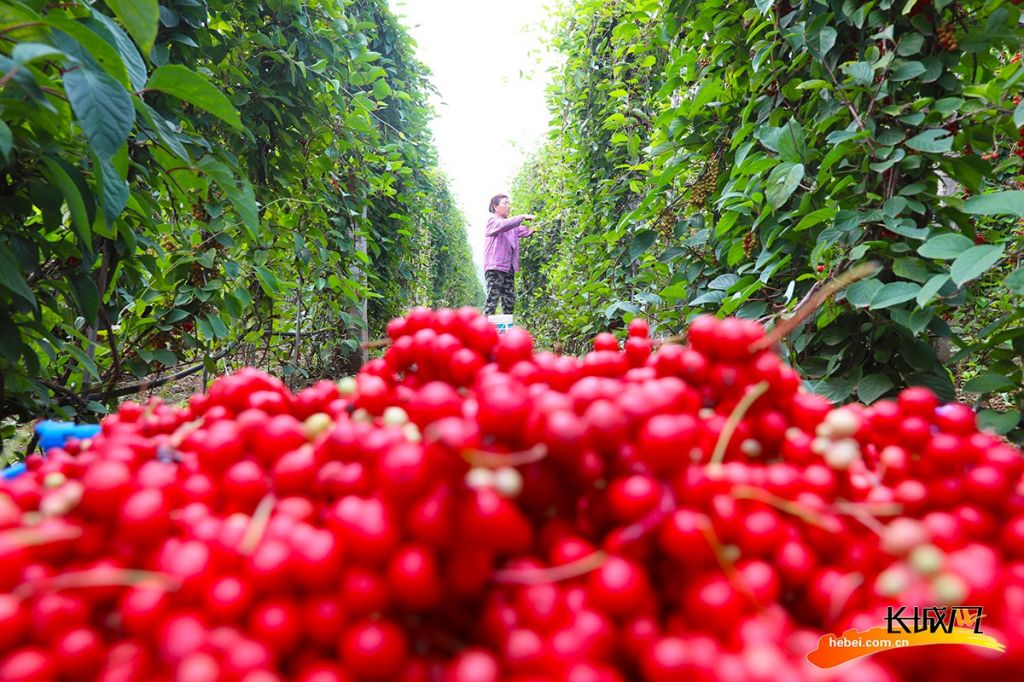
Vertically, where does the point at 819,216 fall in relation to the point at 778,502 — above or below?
above

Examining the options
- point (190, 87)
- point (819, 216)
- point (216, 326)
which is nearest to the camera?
point (190, 87)

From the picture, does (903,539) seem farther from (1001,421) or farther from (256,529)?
(1001,421)

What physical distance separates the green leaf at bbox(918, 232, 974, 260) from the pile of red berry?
0.65m

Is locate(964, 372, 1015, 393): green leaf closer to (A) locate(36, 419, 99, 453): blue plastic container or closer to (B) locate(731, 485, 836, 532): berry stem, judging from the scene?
(B) locate(731, 485, 836, 532): berry stem

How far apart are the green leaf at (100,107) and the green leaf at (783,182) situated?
3.88ft

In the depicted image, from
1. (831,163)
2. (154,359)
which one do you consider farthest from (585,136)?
(154,359)

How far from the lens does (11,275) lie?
0.79 metres

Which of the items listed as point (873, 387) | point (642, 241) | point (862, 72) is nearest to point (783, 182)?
point (862, 72)

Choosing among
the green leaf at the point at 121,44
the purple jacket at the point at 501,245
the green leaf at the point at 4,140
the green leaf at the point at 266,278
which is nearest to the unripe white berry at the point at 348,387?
the green leaf at the point at 4,140

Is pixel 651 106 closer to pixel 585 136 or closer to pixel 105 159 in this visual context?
pixel 585 136

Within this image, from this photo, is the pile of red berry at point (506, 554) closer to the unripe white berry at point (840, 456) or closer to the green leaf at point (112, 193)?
the unripe white berry at point (840, 456)

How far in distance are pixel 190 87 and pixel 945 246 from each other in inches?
50.9

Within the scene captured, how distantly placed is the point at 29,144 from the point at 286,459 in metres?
0.84

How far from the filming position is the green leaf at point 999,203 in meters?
0.81
